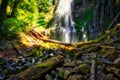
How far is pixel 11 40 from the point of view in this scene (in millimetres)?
16109

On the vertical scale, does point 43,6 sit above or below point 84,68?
above

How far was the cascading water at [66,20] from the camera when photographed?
934 inches

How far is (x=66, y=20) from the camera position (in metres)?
24.8

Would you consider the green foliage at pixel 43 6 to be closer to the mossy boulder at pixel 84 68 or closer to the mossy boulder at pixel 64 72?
the mossy boulder at pixel 64 72

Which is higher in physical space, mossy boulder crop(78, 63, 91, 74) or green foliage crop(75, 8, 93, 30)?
green foliage crop(75, 8, 93, 30)

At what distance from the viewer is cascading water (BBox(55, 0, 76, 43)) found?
77.9ft

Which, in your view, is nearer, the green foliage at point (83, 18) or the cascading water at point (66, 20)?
the cascading water at point (66, 20)

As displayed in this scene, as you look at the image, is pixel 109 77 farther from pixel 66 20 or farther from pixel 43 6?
pixel 43 6

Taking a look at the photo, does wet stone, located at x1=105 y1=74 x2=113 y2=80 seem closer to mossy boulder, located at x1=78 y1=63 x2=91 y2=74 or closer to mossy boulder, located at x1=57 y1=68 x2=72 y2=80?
mossy boulder, located at x1=78 y1=63 x2=91 y2=74

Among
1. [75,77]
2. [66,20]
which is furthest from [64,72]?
[66,20]

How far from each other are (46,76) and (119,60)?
1837mm

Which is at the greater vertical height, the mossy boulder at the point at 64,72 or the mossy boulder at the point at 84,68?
the mossy boulder at the point at 84,68

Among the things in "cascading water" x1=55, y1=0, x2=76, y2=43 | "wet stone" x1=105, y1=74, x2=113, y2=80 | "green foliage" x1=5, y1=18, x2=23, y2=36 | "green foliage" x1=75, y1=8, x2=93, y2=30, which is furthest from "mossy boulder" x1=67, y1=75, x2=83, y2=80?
"green foliage" x1=75, y1=8, x2=93, y2=30

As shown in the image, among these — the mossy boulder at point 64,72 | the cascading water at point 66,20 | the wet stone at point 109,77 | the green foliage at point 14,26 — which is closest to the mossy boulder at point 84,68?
the mossy boulder at point 64,72
